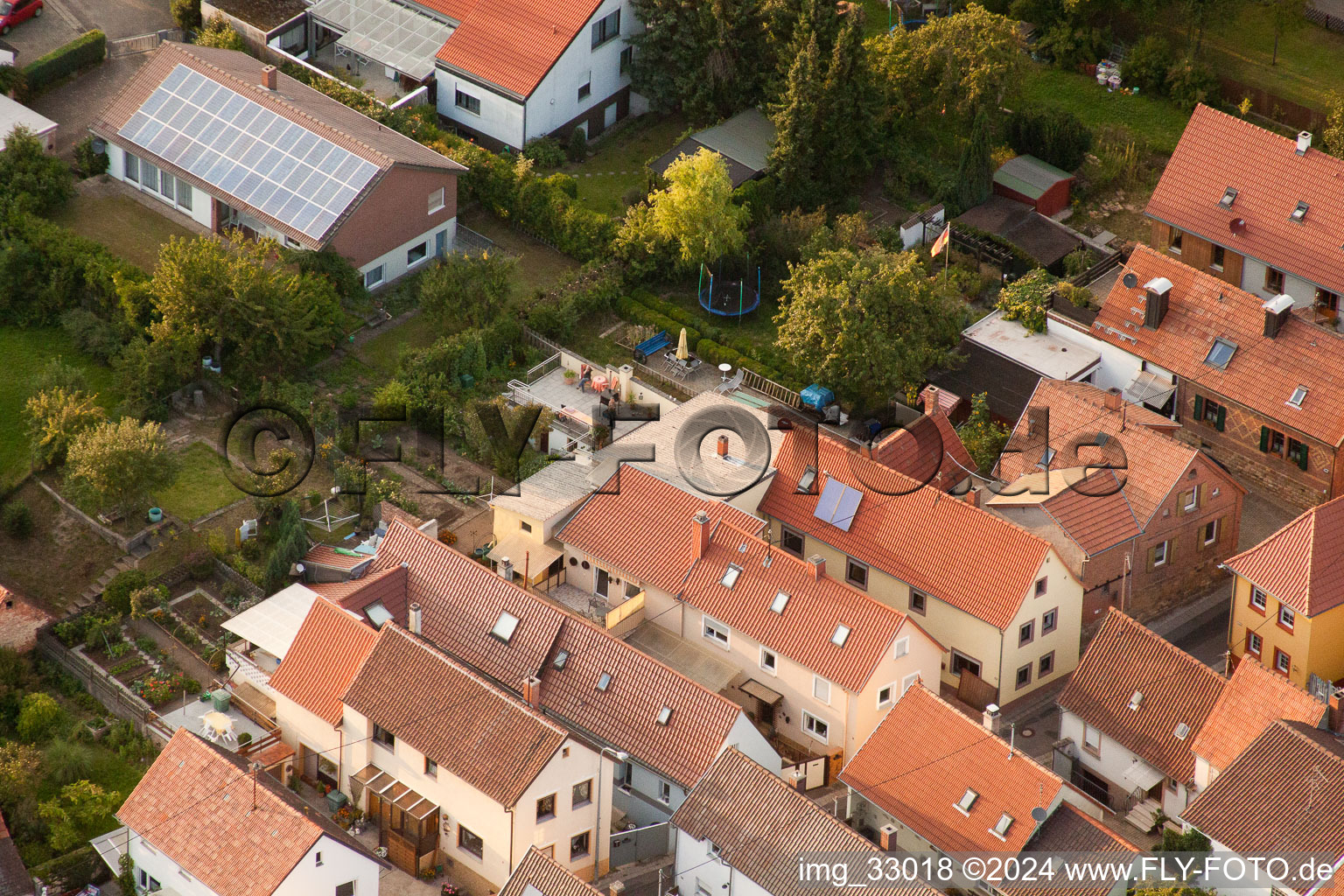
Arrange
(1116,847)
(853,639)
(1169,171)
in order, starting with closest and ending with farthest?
1. (1116,847)
2. (853,639)
3. (1169,171)

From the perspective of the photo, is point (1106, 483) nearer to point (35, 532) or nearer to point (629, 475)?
point (629, 475)

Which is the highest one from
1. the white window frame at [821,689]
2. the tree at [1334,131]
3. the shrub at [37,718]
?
the tree at [1334,131]

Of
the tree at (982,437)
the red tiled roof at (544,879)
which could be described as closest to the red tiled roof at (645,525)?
the tree at (982,437)

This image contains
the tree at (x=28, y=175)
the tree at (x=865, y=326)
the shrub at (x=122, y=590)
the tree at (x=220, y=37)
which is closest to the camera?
the shrub at (x=122, y=590)

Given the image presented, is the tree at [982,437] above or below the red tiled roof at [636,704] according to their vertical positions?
above

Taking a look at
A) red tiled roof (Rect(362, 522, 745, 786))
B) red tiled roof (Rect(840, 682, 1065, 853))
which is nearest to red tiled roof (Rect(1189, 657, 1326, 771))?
red tiled roof (Rect(840, 682, 1065, 853))

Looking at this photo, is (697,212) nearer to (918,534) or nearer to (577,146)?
(577,146)

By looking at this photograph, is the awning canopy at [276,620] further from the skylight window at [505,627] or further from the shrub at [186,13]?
the shrub at [186,13]

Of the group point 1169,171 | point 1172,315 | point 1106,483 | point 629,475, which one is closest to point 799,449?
point 629,475
